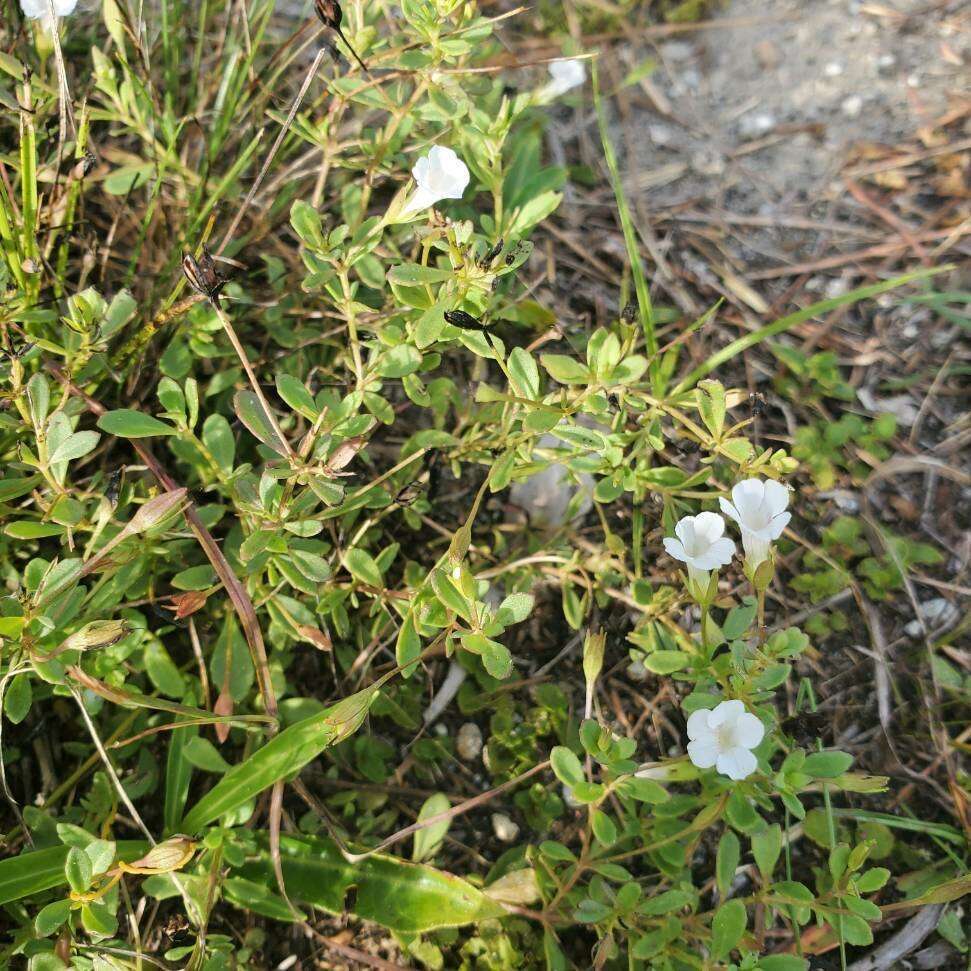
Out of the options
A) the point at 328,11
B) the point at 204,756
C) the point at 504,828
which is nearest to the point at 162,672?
the point at 204,756

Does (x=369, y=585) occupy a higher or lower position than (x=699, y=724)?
higher

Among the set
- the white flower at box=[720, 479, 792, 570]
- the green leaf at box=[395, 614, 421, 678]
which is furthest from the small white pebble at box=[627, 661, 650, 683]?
the green leaf at box=[395, 614, 421, 678]

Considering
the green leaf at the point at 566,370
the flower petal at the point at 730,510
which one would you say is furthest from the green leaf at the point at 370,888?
the green leaf at the point at 566,370

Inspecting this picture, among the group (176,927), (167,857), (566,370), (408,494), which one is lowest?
(176,927)

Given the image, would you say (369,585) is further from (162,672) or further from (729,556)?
(729,556)

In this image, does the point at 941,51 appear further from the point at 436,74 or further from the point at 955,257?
the point at 436,74

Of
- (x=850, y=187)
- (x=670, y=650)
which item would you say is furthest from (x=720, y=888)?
(x=850, y=187)
